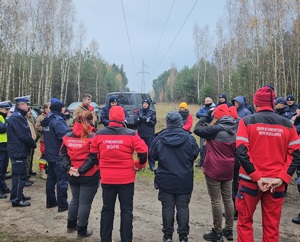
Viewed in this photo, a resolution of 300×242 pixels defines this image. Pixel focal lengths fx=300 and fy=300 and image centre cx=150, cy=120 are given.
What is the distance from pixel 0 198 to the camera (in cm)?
619

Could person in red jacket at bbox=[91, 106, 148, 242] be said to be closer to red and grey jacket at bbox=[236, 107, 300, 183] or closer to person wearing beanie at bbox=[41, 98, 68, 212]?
red and grey jacket at bbox=[236, 107, 300, 183]

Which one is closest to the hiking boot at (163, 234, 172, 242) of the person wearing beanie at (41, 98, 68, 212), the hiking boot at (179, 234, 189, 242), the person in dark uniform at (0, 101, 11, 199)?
the hiking boot at (179, 234, 189, 242)

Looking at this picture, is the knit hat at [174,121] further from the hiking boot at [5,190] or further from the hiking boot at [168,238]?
the hiking boot at [5,190]

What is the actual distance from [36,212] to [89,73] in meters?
39.3

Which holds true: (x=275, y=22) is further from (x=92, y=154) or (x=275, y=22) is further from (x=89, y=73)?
(x=89, y=73)

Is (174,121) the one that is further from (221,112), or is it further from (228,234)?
(228,234)

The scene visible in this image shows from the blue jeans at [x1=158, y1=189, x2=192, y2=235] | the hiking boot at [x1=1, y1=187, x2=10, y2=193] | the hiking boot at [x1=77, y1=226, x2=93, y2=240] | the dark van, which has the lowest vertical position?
the hiking boot at [x1=77, y1=226, x2=93, y2=240]

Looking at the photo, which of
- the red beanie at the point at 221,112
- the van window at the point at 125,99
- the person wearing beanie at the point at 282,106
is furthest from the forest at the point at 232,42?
the red beanie at the point at 221,112

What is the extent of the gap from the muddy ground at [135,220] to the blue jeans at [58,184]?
0.19m

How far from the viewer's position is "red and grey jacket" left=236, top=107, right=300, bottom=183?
3.31 m

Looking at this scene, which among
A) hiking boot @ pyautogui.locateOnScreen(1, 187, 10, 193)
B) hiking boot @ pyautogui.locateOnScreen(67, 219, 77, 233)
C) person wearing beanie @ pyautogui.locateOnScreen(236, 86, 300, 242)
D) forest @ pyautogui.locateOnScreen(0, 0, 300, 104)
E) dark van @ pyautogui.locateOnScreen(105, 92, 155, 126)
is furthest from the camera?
forest @ pyautogui.locateOnScreen(0, 0, 300, 104)

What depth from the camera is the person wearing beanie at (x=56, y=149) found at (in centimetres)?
531

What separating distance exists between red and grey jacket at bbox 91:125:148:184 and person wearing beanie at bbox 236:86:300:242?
54.2 inches

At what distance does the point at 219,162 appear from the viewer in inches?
167
